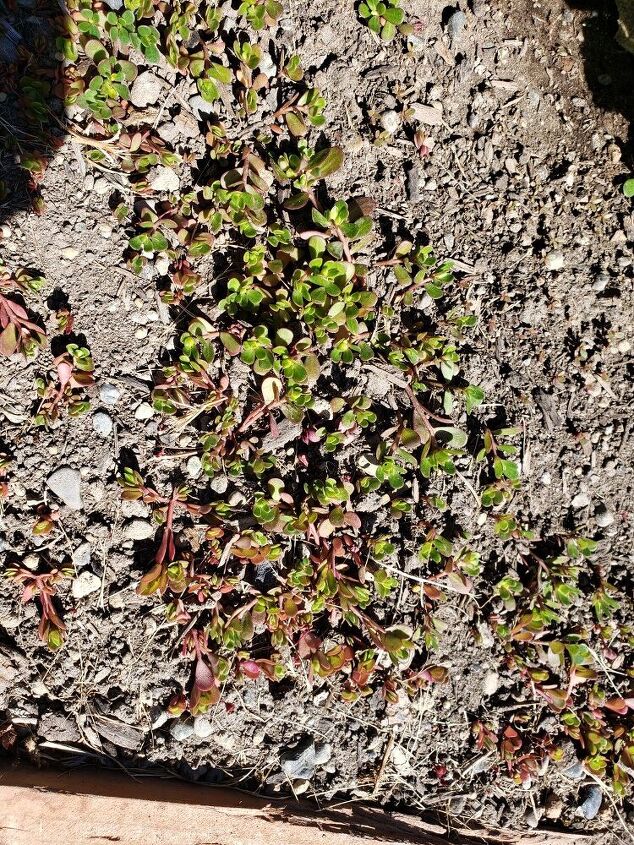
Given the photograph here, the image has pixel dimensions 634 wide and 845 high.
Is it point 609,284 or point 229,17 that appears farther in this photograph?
point 609,284

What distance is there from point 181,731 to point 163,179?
96.4 inches

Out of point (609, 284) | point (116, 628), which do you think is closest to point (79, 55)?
point (116, 628)

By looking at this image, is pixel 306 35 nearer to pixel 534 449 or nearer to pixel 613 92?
pixel 613 92

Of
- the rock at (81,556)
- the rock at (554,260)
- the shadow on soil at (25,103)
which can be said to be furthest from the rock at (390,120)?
the rock at (81,556)

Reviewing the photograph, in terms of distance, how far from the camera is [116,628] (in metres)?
2.65

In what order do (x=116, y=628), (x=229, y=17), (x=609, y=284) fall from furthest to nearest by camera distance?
(x=609, y=284) < (x=229, y=17) < (x=116, y=628)

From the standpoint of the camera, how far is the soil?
2637mm

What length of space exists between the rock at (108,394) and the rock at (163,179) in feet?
3.04

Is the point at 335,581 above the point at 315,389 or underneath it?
underneath

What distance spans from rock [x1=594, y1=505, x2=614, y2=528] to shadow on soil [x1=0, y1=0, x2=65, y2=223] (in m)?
3.04

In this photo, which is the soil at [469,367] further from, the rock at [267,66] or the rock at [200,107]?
the rock at [200,107]

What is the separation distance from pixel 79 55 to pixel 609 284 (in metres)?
2.75

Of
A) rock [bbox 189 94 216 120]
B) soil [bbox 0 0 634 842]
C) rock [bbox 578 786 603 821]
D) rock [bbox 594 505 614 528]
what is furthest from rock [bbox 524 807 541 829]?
rock [bbox 189 94 216 120]

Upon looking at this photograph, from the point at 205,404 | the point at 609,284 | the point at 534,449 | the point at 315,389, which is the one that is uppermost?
the point at 609,284
